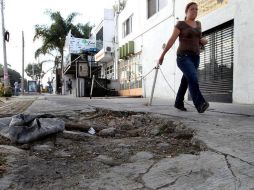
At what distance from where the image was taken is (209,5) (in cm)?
1219

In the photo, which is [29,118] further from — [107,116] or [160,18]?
[160,18]

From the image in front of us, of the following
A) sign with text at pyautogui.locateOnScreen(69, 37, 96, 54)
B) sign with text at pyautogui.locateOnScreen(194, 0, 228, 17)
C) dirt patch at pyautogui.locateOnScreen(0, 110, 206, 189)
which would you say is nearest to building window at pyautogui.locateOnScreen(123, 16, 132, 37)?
sign with text at pyautogui.locateOnScreen(69, 37, 96, 54)

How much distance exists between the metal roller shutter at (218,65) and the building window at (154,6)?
557cm

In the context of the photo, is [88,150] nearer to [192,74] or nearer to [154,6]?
[192,74]

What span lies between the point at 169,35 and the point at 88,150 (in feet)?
44.0

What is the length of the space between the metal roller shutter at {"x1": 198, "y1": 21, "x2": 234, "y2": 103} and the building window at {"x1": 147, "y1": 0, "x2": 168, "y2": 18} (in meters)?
5.57

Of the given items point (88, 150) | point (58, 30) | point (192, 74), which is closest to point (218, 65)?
point (192, 74)

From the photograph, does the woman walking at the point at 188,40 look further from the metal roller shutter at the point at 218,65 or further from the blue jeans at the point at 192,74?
the metal roller shutter at the point at 218,65

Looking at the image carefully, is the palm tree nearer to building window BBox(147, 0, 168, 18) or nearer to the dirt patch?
building window BBox(147, 0, 168, 18)

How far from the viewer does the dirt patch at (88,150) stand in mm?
2836

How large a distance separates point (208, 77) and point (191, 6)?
660 centimetres

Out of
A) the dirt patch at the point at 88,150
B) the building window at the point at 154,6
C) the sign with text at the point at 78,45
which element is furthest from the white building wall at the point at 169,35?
the sign with text at the point at 78,45

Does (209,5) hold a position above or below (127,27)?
below

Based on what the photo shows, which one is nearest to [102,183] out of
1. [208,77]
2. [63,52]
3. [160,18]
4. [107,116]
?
[107,116]
